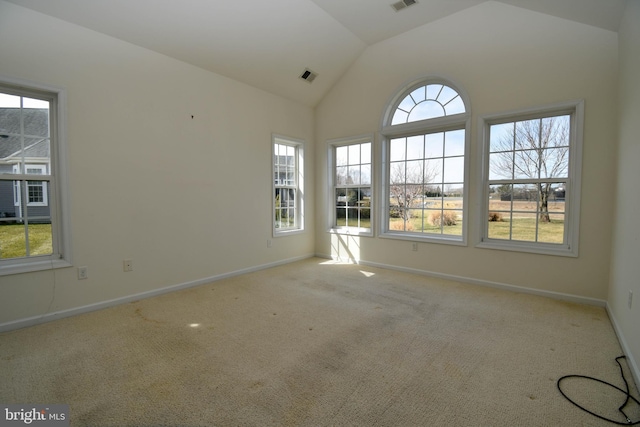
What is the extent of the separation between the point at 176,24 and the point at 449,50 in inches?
133

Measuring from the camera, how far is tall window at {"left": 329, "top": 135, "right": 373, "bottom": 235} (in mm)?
4934

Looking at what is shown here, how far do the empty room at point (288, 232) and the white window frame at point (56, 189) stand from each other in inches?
0.9

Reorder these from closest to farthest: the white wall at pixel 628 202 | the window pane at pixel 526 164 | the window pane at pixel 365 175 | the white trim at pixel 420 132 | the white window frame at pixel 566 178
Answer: the white wall at pixel 628 202 → the white window frame at pixel 566 178 → the window pane at pixel 526 164 → the white trim at pixel 420 132 → the window pane at pixel 365 175

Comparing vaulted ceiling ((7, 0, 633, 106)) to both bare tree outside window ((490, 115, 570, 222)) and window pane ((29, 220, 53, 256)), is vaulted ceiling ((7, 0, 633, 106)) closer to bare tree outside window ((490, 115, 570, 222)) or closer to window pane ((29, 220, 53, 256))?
bare tree outside window ((490, 115, 570, 222))

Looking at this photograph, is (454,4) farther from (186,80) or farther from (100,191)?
(100,191)

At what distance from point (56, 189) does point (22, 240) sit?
55 centimetres

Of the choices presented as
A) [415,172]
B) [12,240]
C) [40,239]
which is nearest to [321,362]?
[40,239]

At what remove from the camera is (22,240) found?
273 cm

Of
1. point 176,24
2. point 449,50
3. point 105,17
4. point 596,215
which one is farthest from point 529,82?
point 105,17

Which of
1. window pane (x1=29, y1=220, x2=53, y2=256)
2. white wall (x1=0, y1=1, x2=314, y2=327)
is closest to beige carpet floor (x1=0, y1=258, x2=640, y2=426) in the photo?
white wall (x1=0, y1=1, x2=314, y2=327)

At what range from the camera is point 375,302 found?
3223mm

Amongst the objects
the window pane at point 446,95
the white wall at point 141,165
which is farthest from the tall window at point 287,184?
the window pane at point 446,95

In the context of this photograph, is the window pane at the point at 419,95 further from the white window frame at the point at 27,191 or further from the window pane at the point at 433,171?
the white window frame at the point at 27,191

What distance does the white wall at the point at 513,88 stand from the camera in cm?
304
